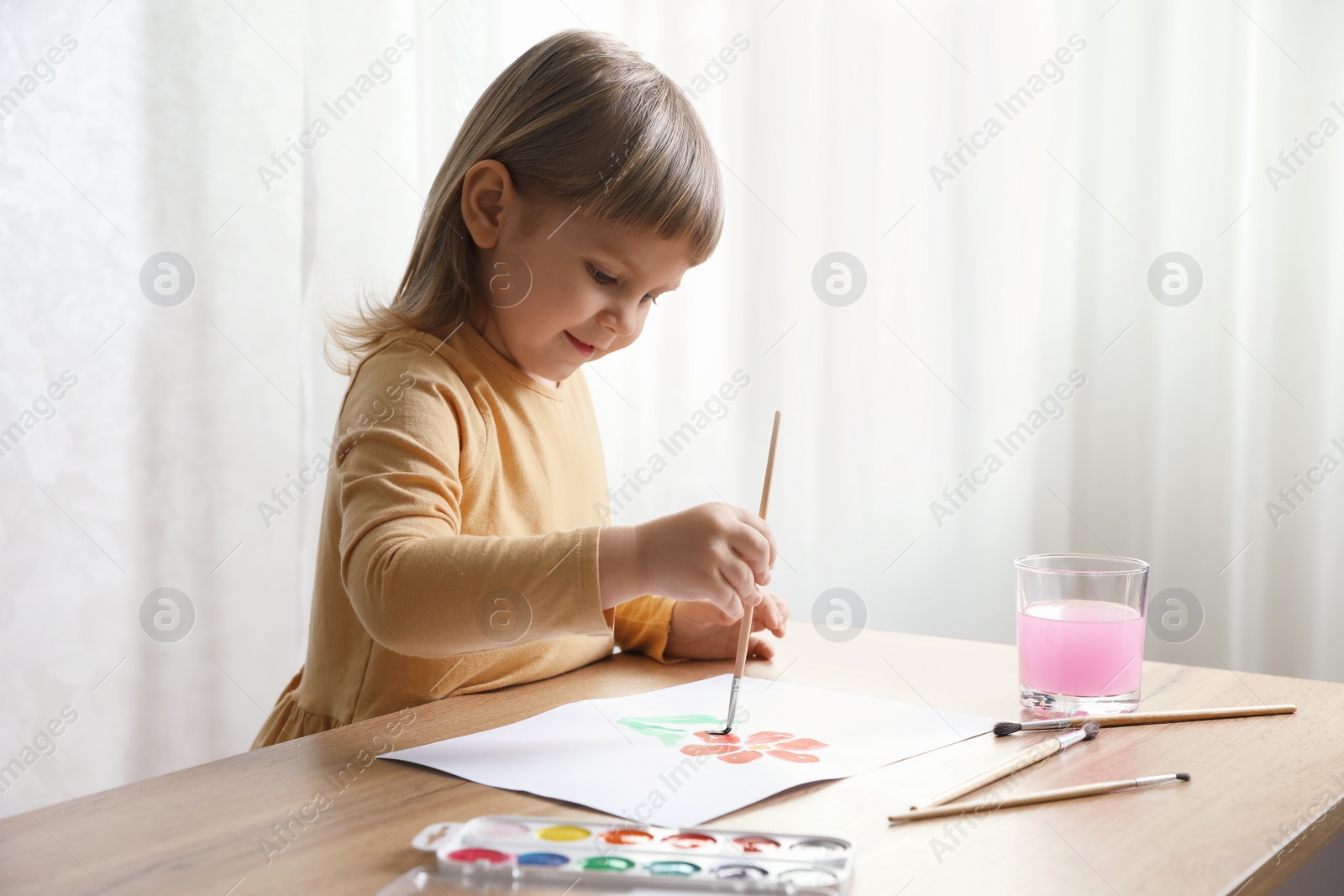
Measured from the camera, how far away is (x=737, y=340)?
194 centimetres

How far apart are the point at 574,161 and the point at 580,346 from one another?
0.16 m

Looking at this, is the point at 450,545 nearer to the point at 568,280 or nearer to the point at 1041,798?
the point at 568,280

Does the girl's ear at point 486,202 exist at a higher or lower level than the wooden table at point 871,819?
higher

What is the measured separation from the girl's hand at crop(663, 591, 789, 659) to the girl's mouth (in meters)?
0.23

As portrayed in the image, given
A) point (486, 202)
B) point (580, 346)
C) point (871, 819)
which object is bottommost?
point (871, 819)

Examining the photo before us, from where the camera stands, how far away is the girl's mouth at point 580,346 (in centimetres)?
91

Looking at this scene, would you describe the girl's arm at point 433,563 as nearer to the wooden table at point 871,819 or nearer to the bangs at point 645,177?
the wooden table at point 871,819

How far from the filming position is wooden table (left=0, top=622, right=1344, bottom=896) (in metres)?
0.45

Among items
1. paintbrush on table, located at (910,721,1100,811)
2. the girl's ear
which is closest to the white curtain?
the girl's ear

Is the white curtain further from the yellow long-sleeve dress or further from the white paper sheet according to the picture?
the white paper sheet

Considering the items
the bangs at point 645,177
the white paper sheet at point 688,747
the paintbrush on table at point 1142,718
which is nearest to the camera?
the white paper sheet at point 688,747

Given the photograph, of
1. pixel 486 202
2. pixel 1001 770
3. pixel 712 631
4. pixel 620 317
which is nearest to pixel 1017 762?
pixel 1001 770

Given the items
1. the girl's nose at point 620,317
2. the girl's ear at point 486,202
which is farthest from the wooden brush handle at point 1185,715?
the girl's ear at point 486,202

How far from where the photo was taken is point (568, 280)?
848 mm
